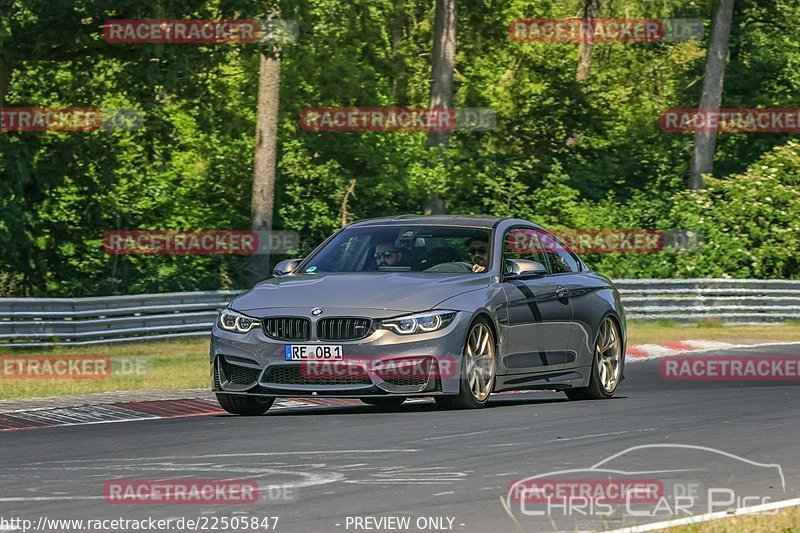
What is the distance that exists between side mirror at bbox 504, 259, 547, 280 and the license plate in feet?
6.24

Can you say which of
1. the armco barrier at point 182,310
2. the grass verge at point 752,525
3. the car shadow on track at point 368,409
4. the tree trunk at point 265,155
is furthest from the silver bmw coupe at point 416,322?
the tree trunk at point 265,155

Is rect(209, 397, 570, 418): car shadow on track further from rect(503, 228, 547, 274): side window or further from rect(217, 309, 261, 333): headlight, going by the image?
rect(503, 228, 547, 274): side window

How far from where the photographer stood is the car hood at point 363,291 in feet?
41.3

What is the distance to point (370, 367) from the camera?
1242cm

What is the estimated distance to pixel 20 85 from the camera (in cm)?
3194

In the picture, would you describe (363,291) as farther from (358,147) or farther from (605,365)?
(358,147)

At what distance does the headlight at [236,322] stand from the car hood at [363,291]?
0.07m

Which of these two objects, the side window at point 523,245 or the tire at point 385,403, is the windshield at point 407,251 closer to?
the side window at point 523,245

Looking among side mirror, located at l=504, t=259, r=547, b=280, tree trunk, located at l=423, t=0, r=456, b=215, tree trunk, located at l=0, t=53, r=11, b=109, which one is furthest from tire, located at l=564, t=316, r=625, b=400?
tree trunk, located at l=423, t=0, r=456, b=215

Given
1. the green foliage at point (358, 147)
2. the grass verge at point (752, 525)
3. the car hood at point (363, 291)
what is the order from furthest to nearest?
the green foliage at point (358, 147)
the car hood at point (363, 291)
the grass verge at point (752, 525)

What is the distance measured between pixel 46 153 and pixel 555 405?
739 inches

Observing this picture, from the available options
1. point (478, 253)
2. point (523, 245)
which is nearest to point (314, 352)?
point (478, 253)

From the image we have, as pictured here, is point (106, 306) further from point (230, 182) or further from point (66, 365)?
point (230, 182)

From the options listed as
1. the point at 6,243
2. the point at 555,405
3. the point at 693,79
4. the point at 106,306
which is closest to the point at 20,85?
the point at 6,243
